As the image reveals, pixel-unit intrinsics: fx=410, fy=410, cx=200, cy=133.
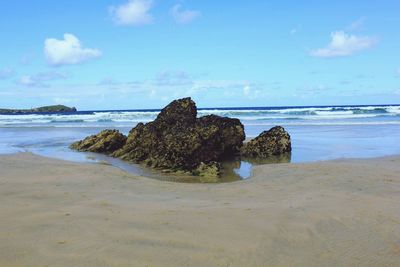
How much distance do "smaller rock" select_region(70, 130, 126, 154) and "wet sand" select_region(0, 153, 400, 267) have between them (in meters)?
5.64

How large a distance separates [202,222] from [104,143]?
30.1ft

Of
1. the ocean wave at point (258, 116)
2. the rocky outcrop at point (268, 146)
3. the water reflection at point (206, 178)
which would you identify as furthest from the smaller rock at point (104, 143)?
the ocean wave at point (258, 116)

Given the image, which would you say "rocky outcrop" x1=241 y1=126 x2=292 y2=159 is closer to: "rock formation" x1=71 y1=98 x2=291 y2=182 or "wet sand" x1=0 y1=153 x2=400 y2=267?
"rock formation" x1=71 y1=98 x2=291 y2=182

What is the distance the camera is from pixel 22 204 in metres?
5.25

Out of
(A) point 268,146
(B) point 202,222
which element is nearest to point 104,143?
(A) point 268,146

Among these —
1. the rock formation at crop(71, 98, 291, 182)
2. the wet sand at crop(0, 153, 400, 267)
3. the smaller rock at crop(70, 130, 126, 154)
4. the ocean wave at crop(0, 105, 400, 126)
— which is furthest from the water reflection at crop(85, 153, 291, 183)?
the ocean wave at crop(0, 105, 400, 126)

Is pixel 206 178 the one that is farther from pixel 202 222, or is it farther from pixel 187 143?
pixel 202 222

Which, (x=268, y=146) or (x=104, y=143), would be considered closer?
(x=268, y=146)

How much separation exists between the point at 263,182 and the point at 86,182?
305 centimetres

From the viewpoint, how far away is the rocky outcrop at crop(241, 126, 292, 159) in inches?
451

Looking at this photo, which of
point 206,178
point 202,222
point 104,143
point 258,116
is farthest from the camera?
point 258,116

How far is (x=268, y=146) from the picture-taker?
11.6m

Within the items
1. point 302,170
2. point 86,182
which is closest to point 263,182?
point 302,170

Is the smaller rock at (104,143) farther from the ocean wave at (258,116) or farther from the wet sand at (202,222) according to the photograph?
the ocean wave at (258,116)
